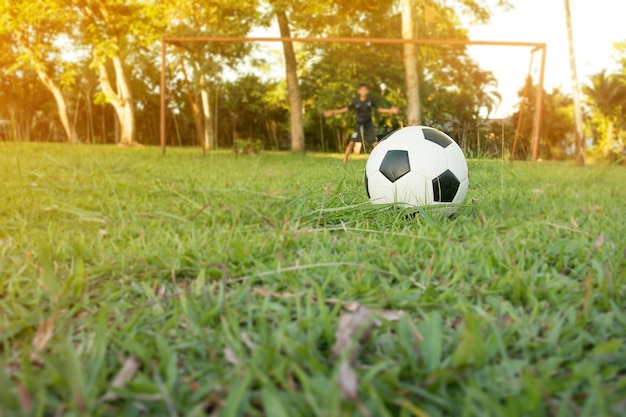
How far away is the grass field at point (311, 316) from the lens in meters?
0.98

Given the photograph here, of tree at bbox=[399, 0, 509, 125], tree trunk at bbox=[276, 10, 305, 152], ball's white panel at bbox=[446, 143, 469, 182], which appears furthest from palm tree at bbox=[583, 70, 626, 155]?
ball's white panel at bbox=[446, 143, 469, 182]

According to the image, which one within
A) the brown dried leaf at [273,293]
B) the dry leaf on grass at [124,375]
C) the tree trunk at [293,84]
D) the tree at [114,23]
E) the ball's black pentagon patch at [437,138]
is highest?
the tree at [114,23]

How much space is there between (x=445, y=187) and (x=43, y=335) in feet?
7.15

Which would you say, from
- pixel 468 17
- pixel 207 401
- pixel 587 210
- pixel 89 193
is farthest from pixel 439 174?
pixel 468 17

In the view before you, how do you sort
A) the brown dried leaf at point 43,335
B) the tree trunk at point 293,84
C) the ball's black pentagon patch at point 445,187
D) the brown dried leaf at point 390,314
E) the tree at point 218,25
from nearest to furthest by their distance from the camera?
1. the brown dried leaf at point 43,335
2. the brown dried leaf at point 390,314
3. the ball's black pentagon patch at point 445,187
4. the tree at point 218,25
5. the tree trunk at point 293,84

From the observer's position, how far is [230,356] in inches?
45.8

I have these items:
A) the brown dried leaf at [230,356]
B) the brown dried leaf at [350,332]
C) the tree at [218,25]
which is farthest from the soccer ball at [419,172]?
the tree at [218,25]

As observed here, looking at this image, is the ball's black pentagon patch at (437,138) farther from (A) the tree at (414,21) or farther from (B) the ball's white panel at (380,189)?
(A) the tree at (414,21)

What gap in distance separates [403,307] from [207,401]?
28.4 inches

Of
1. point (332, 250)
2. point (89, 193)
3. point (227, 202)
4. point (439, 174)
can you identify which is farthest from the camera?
point (89, 193)

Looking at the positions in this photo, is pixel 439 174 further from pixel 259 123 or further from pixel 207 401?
pixel 259 123

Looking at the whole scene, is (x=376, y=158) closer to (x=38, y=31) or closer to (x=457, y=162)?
(x=457, y=162)

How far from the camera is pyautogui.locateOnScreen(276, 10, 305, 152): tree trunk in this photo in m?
15.1

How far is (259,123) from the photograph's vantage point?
2955 centimetres
